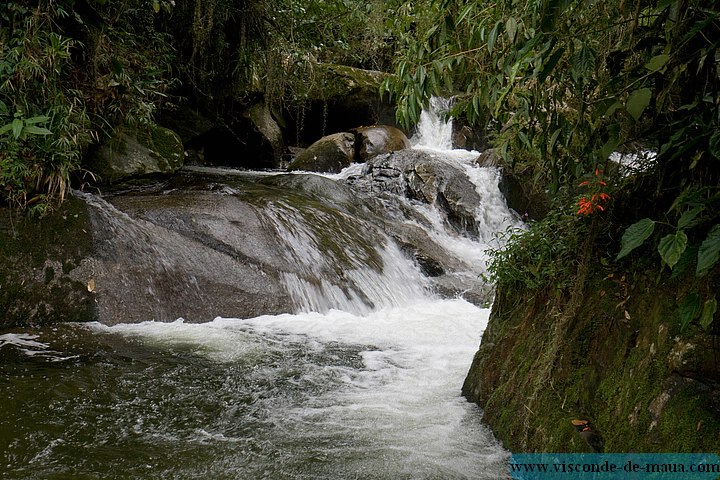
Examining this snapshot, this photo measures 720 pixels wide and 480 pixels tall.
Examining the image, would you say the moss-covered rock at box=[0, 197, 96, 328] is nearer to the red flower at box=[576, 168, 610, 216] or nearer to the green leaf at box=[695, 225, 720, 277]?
the red flower at box=[576, 168, 610, 216]

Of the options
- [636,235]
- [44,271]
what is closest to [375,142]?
[44,271]

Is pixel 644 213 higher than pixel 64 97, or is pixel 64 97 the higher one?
pixel 64 97

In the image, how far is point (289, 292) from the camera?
6.73 metres

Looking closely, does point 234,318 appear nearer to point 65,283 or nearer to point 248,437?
point 65,283

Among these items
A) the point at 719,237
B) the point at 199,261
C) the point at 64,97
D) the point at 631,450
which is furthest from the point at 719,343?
the point at 64,97

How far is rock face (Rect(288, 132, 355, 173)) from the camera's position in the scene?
13.3 metres

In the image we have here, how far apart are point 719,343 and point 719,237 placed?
2.35 feet

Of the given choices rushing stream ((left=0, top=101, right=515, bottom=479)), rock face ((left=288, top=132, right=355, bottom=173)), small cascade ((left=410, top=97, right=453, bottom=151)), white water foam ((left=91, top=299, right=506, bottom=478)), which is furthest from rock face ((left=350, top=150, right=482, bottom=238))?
rushing stream ((left=0, top=101, right=515, bottom=479))

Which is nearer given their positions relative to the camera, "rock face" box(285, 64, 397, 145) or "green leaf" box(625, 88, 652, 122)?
"green leaf" box(625, 88, 652, 122)

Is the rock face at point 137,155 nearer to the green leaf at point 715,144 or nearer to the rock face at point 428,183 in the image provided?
the rock face at point 428,183

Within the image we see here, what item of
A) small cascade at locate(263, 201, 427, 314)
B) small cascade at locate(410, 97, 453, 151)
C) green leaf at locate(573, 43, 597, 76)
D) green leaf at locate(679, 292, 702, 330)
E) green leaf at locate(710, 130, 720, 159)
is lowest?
small cascade at locate(263, 201, 427, 314)

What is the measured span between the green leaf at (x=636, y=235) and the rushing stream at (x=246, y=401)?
1477 mm

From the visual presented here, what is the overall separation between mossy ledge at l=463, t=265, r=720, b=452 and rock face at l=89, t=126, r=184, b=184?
622 cm

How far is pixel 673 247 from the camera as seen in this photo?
1.78 m
